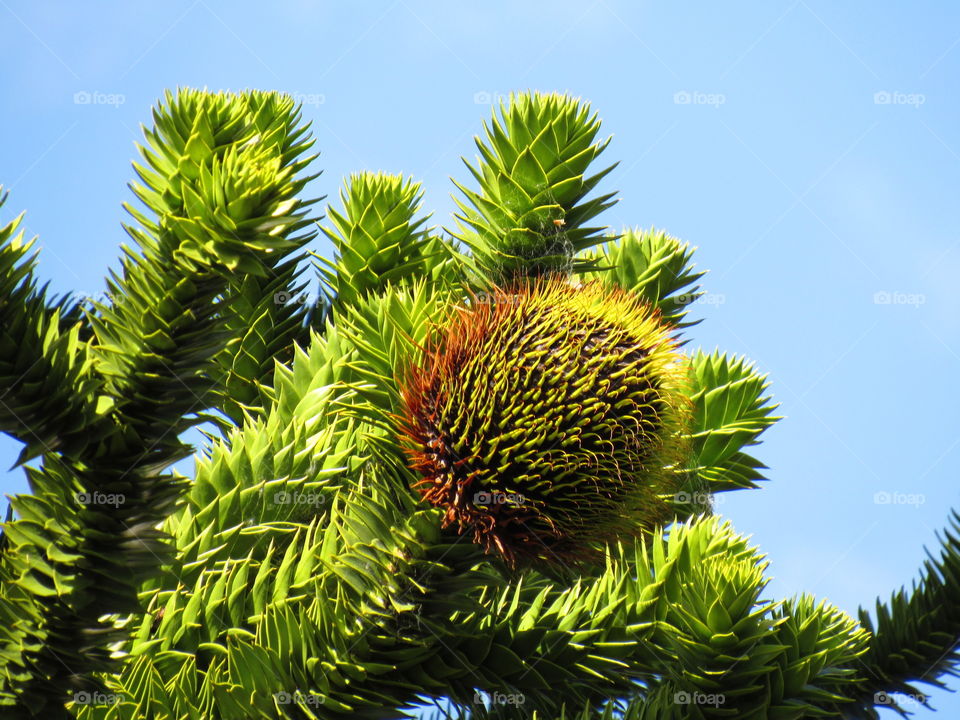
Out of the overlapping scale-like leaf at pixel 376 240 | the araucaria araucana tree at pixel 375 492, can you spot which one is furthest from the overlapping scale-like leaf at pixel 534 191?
the overlapping scale-like leaf at pixel 376 240

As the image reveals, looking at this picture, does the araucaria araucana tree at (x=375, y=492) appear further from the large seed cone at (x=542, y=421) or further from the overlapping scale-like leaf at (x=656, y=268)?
the overlapping scale-like leaf at (x=656, y=268)

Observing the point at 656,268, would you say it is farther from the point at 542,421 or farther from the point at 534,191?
the point at 542,421

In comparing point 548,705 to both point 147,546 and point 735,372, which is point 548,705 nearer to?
point 147,546

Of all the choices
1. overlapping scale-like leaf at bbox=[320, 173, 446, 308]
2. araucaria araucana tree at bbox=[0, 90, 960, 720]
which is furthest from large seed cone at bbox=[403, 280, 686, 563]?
overlapping scale-like leaf at bbox=[320, 173, 446, 308]

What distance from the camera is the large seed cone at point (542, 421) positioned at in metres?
1.83

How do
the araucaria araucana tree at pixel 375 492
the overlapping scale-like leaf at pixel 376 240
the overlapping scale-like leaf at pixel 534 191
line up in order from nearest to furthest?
the araucaria araucana tree at pixel 375 492 → the overlapping scale-like leaf at pixel 534 191 → the overlapping scale-like leaf at pixel 376 240

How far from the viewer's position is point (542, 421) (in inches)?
70.9

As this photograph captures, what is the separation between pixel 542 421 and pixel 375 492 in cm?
50

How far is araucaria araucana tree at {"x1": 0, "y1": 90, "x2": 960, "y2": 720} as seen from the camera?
1.79 meters

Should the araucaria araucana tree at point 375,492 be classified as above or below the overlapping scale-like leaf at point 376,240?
below

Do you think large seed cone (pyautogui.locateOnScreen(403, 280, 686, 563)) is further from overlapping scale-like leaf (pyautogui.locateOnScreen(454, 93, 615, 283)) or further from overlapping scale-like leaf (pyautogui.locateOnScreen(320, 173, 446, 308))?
overlapping scale-like leaf (pyautogui.locateOnScreen(320, 173, 446, 308))

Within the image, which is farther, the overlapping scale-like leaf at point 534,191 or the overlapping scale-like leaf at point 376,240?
the overlapping scale-like leaf at point 376,240

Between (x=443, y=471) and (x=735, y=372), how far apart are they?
1.62 m

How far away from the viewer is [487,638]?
7.06 feet
